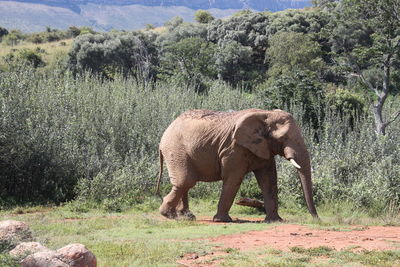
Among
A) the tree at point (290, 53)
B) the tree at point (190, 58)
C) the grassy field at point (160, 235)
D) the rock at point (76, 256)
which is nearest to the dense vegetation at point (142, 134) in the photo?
the grassy field at point (160, 235)

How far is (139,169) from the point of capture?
15.9 m

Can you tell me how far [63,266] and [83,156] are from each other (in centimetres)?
1022

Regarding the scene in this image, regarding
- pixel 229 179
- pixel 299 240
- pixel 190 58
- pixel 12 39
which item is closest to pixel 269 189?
pixel 229 179

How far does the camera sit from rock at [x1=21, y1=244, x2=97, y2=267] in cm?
607

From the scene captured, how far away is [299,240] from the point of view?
9000 millimetres

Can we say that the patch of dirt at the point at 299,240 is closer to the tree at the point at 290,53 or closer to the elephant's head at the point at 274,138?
the elephant's head at the point at 274,138

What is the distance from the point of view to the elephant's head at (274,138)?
11047mm

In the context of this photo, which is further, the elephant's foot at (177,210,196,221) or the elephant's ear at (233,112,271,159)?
the elephant's foot at (177,210,196,221)

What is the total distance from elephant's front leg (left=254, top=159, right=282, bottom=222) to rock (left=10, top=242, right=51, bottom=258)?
5.69 meters

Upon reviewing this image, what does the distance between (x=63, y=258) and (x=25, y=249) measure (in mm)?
669

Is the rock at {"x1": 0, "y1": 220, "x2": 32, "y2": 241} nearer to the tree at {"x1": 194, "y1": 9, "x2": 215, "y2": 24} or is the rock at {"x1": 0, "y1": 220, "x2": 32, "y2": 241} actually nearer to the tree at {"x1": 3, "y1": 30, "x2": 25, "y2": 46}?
the tree at {"x1": 3, "y1": 30, "x2": 25, "y2": 46}

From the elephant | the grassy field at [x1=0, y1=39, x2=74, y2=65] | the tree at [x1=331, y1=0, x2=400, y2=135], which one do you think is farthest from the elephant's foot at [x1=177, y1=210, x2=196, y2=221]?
the grassy field at [x1=0, y1=39, x2=74, y2=65]

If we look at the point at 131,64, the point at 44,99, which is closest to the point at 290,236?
the point at 44,99

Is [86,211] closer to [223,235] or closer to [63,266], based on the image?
[223,235]
